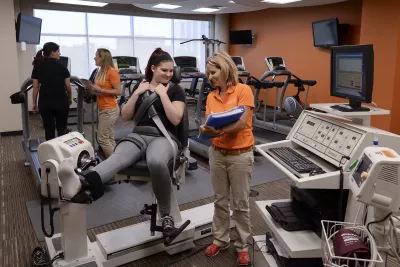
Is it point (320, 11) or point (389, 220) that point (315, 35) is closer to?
point (320, 11)

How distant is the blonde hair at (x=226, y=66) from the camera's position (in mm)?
2432

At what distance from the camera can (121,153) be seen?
2.39 meters

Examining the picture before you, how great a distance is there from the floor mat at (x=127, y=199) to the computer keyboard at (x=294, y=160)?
146 centimetres

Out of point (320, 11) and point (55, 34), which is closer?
point (320, 11)

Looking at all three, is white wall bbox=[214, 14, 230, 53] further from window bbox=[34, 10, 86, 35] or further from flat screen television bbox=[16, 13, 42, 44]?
flat screen television bbox=[16, 13, 42, 44]

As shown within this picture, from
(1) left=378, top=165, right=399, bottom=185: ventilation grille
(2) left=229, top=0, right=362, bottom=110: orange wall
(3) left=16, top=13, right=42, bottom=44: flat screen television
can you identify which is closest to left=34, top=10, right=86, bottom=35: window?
(3) left=16, top=13, right=42, bottom=44: flat screen television

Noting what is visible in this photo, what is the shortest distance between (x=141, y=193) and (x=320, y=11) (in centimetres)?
667

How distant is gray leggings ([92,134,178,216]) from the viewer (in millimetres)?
2305

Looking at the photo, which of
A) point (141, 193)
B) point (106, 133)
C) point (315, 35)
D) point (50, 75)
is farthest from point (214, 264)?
point (315, 35)

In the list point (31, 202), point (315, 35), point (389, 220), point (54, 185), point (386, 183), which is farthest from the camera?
point (315, 35)

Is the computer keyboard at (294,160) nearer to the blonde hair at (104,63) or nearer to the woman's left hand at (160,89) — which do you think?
the woman's left hand at (160,89)

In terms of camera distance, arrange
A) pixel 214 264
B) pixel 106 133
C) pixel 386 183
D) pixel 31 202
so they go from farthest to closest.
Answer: pixel 106 133
pixel 31 202
pixel 214 264
pixel 386 183

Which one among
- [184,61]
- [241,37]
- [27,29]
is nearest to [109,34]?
[184,61]

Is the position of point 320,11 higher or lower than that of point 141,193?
higher
